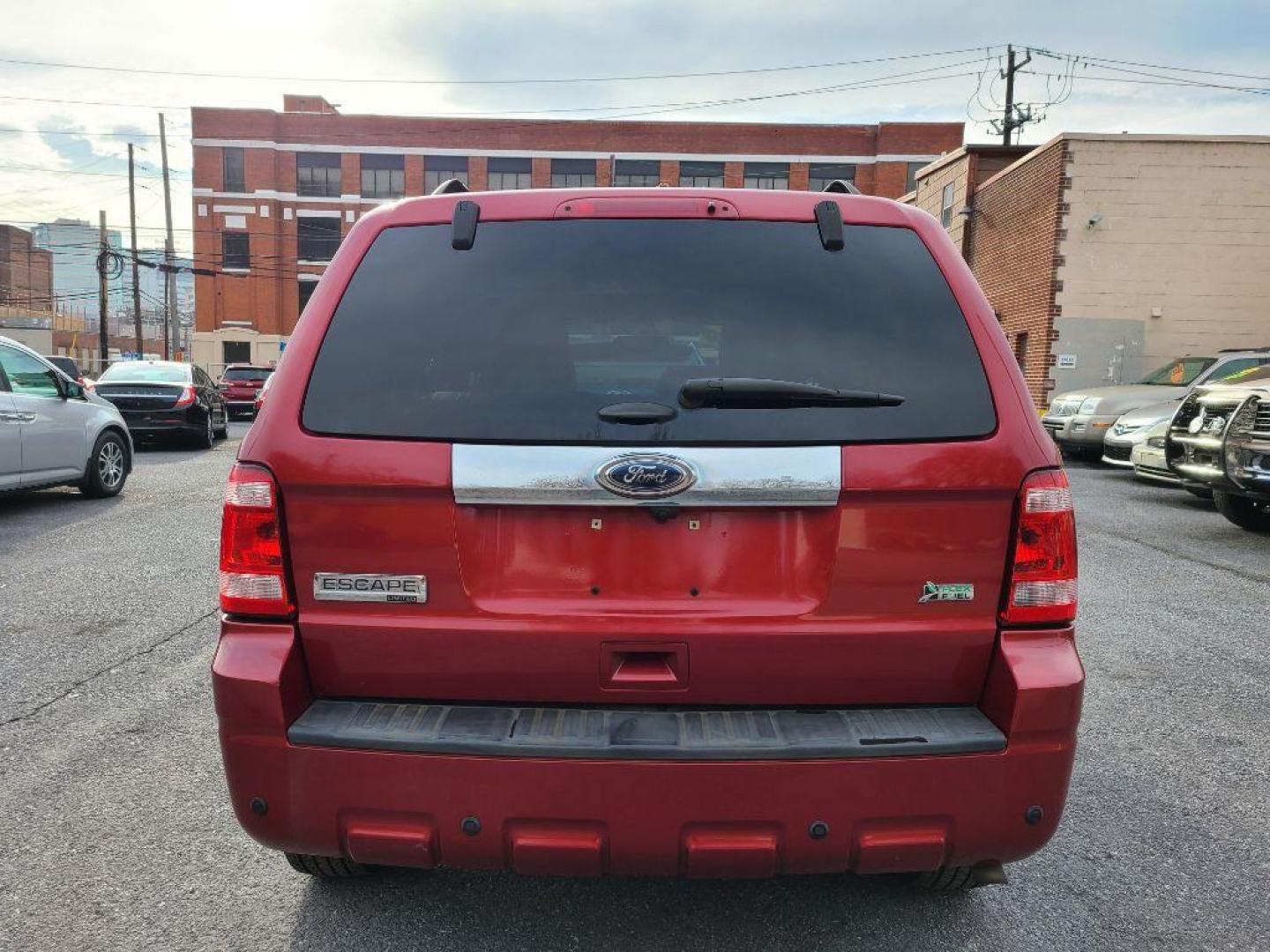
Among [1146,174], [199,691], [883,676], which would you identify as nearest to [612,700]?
[883,676]

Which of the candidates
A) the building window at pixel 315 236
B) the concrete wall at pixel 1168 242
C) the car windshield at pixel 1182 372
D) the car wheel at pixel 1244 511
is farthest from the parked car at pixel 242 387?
the building window at pixel 315 236

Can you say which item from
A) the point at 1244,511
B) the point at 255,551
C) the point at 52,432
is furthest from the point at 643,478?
the point at 52,432

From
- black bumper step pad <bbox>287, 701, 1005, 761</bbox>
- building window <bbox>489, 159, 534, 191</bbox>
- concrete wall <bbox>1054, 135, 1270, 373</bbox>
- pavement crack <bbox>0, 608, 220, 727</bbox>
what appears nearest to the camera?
black bumper step pad <bbox>287, 701, 1005, 761</bbox>

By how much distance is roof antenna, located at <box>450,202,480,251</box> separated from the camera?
2188 millimetres

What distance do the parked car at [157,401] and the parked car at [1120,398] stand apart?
14.1m

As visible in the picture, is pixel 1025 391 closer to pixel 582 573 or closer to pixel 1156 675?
pixel 582 573

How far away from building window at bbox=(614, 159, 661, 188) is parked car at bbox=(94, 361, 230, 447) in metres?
40.3

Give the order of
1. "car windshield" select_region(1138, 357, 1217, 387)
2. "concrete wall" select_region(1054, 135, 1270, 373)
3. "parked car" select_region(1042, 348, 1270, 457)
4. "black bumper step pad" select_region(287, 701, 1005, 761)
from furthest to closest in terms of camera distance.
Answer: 1. "concrete wall" select_region(1054, 135, 1270, 373)
2. "car windshield" select_region(1138, 357, 1217, 387)
3. "parked car" select_region(1042, 348, 1270, 457)
4. "black bumper step pad" select_region(287, 701, 1005, 761)

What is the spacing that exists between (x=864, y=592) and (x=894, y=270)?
78 cm

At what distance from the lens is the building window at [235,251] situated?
52844mm

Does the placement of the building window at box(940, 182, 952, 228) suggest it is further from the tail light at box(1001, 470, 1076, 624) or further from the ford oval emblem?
the ford oval emblem

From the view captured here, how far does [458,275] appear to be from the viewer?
7.11 feet

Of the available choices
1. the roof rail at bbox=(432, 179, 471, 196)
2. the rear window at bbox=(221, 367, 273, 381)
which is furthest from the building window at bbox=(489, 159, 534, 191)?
the roof rail at bbox=(432, 179, 471, 196)

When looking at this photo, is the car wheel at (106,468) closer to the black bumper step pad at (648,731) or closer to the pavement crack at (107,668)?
the pavement crack at (107,668)
